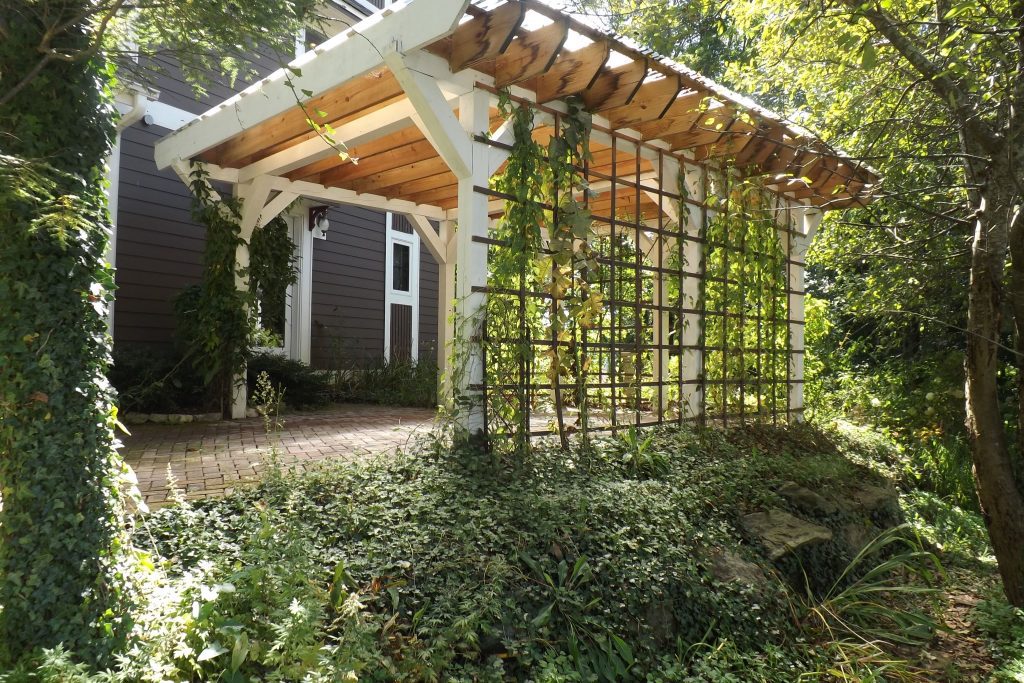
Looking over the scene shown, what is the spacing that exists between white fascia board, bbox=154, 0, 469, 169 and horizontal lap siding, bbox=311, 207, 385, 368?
341cm

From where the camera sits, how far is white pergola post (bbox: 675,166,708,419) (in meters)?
6.21

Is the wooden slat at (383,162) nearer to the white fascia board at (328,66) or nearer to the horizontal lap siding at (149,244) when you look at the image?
the white fascia board at (328,66)

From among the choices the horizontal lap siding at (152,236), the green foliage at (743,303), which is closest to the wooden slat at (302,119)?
the horizontal lap siding at (152,236)

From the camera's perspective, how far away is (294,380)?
7699mm

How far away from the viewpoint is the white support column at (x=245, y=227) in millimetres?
6426

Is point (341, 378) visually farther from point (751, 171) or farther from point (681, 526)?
point (681, 526)

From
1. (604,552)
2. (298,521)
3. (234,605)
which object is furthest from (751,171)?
(234,605)

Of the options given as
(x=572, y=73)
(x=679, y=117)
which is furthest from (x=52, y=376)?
(x=679, y=117)

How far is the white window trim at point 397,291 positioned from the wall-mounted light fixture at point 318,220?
1.41 m

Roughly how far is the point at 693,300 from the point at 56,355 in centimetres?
515

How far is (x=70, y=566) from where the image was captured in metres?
2.11

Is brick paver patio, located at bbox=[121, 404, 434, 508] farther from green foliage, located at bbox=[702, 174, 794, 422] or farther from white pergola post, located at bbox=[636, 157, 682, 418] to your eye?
green foliage, located at bbox=[702, 174, 794, 422]

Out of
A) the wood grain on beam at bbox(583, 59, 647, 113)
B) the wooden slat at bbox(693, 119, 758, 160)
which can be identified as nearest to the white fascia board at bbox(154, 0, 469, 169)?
the wood grain on beam at bbox(583, 59, 647, 113)

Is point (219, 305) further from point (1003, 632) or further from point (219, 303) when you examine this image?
point (1003, 632)
